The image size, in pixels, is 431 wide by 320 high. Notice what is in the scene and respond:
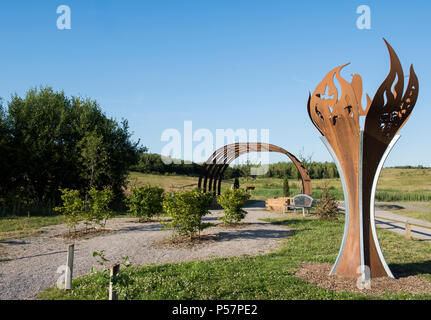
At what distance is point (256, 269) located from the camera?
5.96m

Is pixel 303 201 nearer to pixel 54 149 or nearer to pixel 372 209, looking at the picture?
pixel 372 209

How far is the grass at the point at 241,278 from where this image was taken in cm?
454

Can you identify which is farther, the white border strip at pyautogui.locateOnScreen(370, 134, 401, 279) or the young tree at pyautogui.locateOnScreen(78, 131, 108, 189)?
the young tree at pyautogui.locateOnScreen(78, 131, 108, 189)

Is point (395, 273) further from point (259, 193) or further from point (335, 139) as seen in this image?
point (259, 193)

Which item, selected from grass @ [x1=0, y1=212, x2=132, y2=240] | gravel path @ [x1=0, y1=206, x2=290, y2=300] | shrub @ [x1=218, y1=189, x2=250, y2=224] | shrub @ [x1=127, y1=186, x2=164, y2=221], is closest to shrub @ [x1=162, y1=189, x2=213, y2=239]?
gravel path @ [x1=0, y1=206, x2=290, y2=300]

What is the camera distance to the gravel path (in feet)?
18.7

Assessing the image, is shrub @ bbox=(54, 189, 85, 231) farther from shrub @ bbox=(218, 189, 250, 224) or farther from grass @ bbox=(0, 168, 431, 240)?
shrub @ bbox=(218, 189, 250, 224)

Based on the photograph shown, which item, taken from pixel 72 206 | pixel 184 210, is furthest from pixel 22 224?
pixel 184 210

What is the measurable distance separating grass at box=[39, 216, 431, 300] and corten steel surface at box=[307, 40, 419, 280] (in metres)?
0.90

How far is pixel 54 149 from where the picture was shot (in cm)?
1825

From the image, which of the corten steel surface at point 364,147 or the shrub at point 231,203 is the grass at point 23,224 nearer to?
the shrub at point 231,203

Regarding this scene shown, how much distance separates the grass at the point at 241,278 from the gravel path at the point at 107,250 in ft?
A: 2.11
